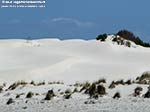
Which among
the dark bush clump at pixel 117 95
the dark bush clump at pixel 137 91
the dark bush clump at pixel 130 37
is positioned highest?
the dark bush clump at pixel 130 37

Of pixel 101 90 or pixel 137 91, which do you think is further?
pixel 101 90

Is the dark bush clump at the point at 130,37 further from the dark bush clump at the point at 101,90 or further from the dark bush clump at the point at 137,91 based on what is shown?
the dark bush clump at the point at 137,91

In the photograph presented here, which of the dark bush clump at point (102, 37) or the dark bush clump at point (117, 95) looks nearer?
the dark bush clump at point (117, 95)

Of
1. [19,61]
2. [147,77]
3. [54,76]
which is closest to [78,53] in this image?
[19,61]

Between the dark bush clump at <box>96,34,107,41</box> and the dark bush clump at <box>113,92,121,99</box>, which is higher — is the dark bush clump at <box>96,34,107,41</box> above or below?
above

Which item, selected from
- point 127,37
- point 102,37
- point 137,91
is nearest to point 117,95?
point 137,91

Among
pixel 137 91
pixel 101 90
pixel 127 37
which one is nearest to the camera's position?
pixel 137 91

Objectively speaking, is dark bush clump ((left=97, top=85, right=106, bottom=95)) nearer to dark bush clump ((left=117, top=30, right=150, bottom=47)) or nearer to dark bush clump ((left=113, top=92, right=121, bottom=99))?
dark bush clump ((left=113, top=92, right=121, bottom=99))

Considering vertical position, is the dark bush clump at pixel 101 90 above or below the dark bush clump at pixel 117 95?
above

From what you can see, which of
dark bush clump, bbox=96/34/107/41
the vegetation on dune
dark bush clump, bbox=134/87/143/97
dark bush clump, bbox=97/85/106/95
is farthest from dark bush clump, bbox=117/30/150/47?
dark bush clump, bbox=134/87/143/97

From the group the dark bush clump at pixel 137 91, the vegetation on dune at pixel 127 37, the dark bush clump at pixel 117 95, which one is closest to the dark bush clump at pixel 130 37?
the vegetation on dune at pixel 127 37

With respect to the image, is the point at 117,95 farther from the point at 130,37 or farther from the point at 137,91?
the point at 130,37

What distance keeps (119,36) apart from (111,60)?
14.7ft

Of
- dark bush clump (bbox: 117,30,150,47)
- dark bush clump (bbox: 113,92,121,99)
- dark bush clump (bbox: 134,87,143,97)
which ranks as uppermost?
dark bush clump (bbox: 117,30,150,47)
